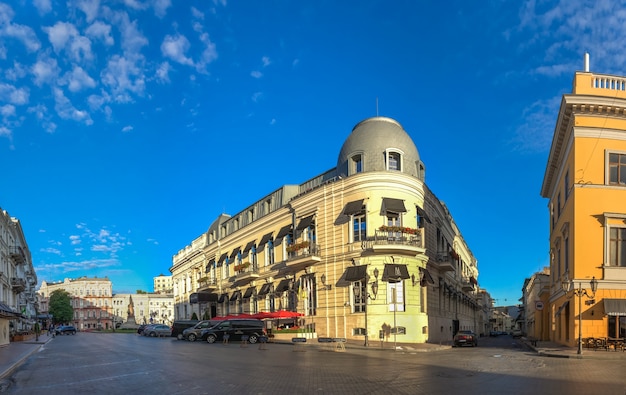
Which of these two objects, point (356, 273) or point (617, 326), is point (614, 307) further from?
point (356, 273)

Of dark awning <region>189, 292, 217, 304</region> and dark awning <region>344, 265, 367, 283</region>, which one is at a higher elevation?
dark awning <region>344, 265, 367, 283</region>

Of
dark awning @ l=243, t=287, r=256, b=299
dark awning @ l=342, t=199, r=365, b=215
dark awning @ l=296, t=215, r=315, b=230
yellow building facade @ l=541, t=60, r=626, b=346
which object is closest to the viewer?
yellow building facade @ l=541, t=60, r=626, b=346

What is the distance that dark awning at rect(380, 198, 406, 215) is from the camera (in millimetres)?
35750

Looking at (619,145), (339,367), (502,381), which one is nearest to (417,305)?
(619,145)

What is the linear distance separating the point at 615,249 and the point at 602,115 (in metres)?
7.38

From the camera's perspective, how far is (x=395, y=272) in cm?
3472

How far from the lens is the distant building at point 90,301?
144000mm

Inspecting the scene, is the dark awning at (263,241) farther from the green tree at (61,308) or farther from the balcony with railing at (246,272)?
the green tree at (61,308)

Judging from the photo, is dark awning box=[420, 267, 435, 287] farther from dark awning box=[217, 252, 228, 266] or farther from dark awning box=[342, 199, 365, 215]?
dark awning box=[217, 252, 228, 266]

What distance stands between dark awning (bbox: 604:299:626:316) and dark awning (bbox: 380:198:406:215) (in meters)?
14.1

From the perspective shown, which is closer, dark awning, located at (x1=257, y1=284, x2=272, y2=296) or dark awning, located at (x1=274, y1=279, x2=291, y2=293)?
dark awning, located at (x1=274, y1=279, x2=291, y2=293)

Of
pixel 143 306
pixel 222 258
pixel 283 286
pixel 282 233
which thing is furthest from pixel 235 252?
pixel 143 306

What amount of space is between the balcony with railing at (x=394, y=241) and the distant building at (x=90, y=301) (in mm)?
125358

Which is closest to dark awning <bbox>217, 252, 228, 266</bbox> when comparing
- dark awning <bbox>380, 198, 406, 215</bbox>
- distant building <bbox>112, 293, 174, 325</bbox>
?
dark awning <bbox>380, 198, 406, 215</bbox>
